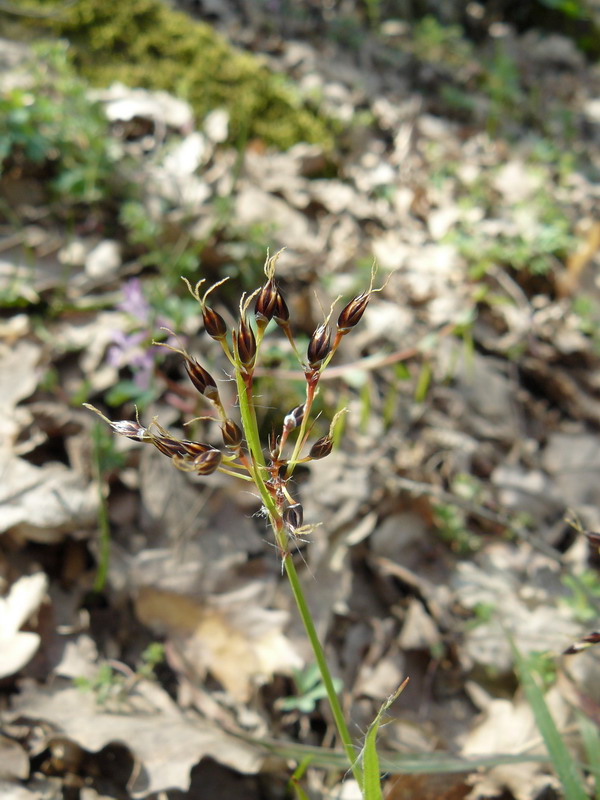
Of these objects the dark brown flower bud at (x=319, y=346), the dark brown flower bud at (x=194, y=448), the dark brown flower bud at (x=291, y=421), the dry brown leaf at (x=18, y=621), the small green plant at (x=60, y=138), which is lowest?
the dry brown leaf at (x=18, y=621)

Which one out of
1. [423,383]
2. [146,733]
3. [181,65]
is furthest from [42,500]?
[181,65]

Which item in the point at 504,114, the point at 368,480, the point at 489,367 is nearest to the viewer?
the point at 368,480

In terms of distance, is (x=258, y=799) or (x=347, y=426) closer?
(x=258, y=799)

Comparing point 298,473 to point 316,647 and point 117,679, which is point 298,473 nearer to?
point 117,679

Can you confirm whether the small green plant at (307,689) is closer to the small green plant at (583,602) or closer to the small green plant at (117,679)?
the small green plant at (117,679)

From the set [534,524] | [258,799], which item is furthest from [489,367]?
[258,799]

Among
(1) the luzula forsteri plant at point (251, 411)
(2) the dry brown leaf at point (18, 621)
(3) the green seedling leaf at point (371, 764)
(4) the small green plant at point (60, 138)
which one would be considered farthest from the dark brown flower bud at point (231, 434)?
(4) the small green plant at point (60, 138)

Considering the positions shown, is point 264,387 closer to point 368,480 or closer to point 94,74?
point 368,480
